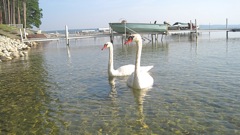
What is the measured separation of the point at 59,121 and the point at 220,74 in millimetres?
9209

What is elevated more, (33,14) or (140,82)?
(33,14)

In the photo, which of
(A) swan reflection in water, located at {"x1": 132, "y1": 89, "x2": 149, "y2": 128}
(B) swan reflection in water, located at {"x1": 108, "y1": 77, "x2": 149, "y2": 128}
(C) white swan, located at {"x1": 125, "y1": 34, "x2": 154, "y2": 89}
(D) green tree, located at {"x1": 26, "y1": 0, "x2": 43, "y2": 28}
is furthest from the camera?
(D) green tree, located at {"x1": 26, "y1": 0, "x2": 43, "y2": 28}

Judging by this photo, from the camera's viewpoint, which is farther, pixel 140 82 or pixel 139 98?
pixel 140 82

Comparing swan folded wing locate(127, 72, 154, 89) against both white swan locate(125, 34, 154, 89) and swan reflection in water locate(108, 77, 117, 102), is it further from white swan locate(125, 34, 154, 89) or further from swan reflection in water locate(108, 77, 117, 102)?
swan reflection in water locate(108, 77, 117, 102)

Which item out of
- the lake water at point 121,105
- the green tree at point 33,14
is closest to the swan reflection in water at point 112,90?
the lake water at point 121,105

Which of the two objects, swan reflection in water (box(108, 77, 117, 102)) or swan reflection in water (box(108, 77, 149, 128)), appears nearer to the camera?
swan reflection in water (box(108, 77, 149, 128))

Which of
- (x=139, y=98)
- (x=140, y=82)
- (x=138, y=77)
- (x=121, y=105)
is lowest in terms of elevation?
(x=121, y=105)

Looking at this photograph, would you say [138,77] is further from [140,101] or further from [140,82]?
[140,101]

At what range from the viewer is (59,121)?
7.99 metres

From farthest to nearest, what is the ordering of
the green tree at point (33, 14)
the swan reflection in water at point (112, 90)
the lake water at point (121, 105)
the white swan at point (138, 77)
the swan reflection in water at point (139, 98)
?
the green tree at point (33, 14) → the white swan at point (138, 77) → the swan reflection in water at point (112, 90) → the swan reflection in water at point (139, 98) → the lake water at point (121, 105)

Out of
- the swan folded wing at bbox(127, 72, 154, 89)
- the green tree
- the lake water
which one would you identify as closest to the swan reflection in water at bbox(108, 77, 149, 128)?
the lake water

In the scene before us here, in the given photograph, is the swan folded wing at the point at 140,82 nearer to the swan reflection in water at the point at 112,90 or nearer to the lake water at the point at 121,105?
the lake water at the point at 121,105

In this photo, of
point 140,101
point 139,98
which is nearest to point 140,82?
point 139,98

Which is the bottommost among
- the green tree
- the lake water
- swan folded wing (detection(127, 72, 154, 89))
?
the lake water
